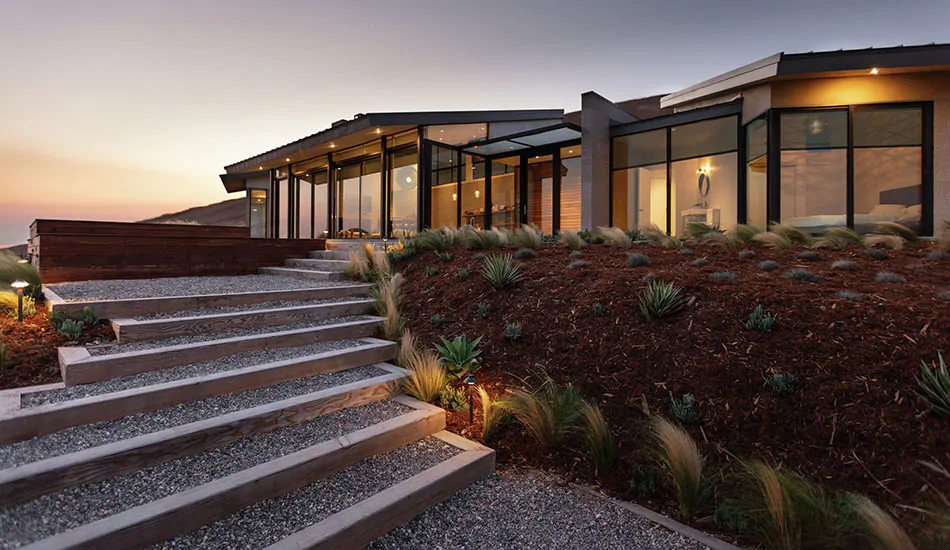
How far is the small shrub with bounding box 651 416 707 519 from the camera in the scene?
213 cm

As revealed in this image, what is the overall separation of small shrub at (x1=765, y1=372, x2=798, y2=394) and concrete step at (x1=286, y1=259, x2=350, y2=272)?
543cm

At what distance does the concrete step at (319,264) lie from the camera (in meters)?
6.55

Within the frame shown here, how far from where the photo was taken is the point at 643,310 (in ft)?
11.1

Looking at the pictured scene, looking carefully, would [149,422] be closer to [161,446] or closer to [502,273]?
[161,446]

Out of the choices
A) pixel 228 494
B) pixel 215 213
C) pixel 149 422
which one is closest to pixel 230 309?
pixel 149 422

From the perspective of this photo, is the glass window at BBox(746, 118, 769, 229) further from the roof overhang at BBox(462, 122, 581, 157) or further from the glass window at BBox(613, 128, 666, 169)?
the roof overhang at BBox(462, 122, 581, 157)

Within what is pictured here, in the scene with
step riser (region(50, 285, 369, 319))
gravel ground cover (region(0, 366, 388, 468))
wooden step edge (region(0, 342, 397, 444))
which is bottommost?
gravel ground cover (region(0, 366, 388, 468))

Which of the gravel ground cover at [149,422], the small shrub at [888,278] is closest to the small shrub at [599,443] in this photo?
the gravel ground cover at [149,422]

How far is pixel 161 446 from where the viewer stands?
2.01 m

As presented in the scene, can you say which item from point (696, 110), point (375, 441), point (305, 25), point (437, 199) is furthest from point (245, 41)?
point (696, 110)

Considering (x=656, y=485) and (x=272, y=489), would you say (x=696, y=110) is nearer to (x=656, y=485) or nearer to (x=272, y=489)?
(x=656, y=485)

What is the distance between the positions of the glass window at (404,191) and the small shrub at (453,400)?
7.92 meters

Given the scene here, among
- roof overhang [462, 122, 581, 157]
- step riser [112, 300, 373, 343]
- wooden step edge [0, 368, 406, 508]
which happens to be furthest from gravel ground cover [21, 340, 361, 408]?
roof overhang [462, 122, 581, 157]

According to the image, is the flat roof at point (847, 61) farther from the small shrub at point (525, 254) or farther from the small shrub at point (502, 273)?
the small shrub at point (502, 273)
